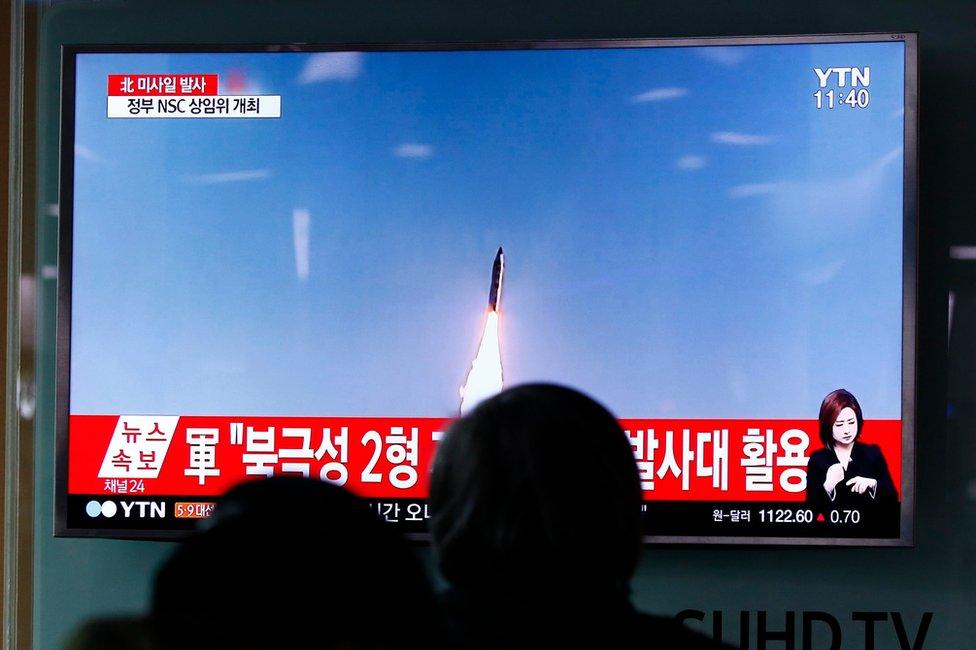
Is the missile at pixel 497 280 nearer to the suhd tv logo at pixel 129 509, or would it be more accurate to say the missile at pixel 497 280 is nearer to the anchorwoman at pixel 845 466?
the anchorwoman at pixel 845 466

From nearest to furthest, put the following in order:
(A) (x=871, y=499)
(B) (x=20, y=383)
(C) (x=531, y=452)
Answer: (C) (x=531, y=452) → (A) (x=871, y=499) → (B) (x=20, y=383)

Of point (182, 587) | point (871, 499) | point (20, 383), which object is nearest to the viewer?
point (182, 587)

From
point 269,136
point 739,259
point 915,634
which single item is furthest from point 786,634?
point 269,136

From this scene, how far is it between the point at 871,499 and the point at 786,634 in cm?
38

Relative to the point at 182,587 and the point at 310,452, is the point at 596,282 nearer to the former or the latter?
the point at 310,452

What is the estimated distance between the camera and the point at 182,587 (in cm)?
67

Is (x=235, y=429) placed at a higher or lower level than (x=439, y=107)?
lower

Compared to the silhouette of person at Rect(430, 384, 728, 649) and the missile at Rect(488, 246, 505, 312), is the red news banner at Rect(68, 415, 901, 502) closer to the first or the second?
the missile at Rect(488, 246, 505, 312)

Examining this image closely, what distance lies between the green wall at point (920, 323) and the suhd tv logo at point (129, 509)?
0.15 m

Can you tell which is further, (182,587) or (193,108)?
(193,108)

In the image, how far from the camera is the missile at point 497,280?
91.4 inches

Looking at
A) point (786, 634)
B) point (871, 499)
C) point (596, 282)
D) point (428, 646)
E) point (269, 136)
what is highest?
point (269, 136)

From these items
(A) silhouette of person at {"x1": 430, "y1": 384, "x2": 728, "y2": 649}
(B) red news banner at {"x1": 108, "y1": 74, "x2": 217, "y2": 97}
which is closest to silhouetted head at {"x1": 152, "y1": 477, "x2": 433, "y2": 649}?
(A) silhouette of person at {"x1": 430, "y1": 384, "x2": 728, "y2": 649}

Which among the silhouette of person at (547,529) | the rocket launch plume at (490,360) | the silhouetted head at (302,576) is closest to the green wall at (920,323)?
the rocket launch plume at (490,360)
